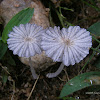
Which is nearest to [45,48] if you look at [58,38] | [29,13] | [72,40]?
[58,38]

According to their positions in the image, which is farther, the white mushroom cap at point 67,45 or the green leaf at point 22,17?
the green leaf at point 22,17

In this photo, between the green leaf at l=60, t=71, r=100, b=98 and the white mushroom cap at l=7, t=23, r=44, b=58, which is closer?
the white mushroom cap at l=7, t=23, r=44, b=58

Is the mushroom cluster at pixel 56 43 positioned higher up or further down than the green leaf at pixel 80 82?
higher up

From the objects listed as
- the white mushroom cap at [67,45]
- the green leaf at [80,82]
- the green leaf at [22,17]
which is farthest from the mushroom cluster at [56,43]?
the green leaf at [80,82]

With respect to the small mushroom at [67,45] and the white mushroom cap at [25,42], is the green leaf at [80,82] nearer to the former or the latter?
the small mushroom at [67,45]

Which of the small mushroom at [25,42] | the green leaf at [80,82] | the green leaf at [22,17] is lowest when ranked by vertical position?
the green leaf at [80,82]

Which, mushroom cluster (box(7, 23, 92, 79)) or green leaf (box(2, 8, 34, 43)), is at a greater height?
green leaf (box(2, 8, 34, 43))

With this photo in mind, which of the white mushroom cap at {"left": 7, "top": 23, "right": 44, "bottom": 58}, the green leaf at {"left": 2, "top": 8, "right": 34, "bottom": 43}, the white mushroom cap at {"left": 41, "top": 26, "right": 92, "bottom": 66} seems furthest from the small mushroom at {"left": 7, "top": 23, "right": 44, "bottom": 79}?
the green leaf at {"left": 2, "top": 8, "right": 34, "bottom": 43}

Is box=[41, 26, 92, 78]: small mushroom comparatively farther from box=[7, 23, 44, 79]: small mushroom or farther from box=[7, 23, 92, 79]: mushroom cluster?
box=[7, 23, 44, 79]: small mushroom

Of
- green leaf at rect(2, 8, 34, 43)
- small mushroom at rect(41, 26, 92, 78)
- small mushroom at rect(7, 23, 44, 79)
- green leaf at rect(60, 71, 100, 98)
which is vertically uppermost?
green leaf at rect(2, 8, 34, 43)
